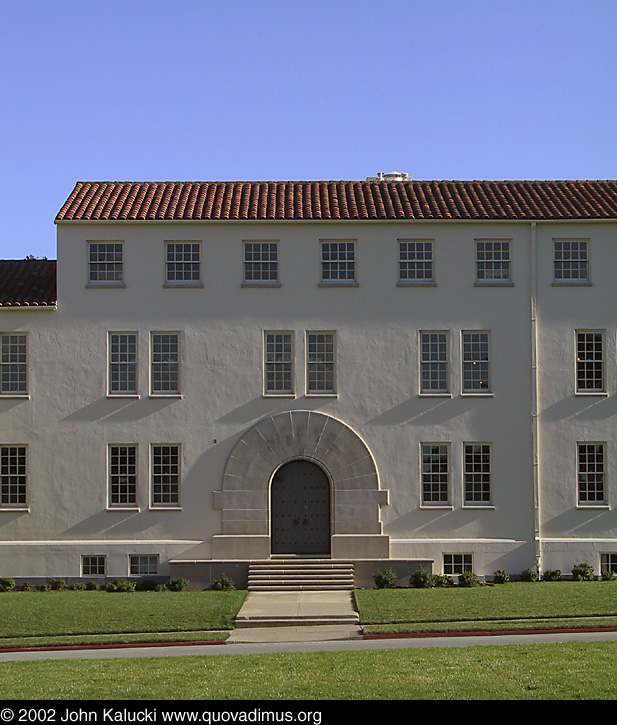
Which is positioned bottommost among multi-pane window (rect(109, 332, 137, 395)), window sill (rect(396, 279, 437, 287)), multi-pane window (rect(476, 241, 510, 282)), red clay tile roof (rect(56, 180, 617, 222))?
multi-pane window (rect(109, 332, 137, 395))

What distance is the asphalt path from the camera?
22.1 m

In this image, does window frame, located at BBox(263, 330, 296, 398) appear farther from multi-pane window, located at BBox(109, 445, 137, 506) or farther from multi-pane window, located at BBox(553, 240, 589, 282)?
multi-pane window, located at BBox(553, 240, 589, 282)

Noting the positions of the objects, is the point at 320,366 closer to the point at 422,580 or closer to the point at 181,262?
the point at 181,262

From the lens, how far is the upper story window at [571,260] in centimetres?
3453

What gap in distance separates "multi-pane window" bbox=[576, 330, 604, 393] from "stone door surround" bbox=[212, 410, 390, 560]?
24.9 feet

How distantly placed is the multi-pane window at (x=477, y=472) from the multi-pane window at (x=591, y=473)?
3.06m

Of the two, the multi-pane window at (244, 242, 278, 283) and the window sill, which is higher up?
the multi-pane window at (244, 242, 278, 283)

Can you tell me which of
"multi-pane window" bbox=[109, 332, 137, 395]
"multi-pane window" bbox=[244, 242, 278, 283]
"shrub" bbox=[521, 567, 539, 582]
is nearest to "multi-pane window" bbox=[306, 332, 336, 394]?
"multi-pane window" bbox=[244, 242, 278, 283]

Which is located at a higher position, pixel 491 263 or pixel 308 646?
pixel 491 263

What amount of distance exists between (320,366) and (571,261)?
912 centimetres

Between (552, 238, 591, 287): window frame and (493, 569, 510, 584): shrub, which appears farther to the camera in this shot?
(552, 238, 591, 287): window frame

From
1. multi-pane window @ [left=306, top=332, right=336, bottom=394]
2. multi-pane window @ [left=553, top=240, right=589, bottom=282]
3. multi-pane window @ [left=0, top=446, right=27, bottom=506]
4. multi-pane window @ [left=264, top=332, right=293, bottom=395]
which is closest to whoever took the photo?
multi-pane window @ [left=0, top=446, right=27, bottom=506]

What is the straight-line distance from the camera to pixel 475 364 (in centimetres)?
3425

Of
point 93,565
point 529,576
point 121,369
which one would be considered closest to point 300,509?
point 93,565
